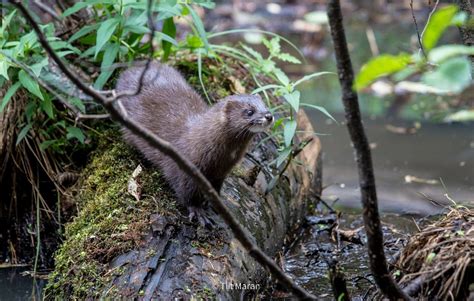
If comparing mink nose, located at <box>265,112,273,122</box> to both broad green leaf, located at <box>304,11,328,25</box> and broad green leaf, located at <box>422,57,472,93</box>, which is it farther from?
broad green leaf, located at <box>304,11,328,25</box>

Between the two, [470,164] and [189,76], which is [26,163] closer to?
[189,76]

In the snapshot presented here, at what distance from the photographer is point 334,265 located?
2881 millimetres

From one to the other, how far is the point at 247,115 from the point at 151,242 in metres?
0.84

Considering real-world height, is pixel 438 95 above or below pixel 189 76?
below

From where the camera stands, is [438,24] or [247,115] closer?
[438,24]

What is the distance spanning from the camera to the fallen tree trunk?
304 cm

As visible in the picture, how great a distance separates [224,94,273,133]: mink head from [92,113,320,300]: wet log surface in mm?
473

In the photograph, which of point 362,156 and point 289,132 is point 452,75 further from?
point 289,132

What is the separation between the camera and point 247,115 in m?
3.57

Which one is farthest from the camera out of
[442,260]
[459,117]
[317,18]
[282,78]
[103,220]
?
[317,18]

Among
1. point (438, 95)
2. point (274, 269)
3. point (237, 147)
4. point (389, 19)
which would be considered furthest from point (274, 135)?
point (389, 19)

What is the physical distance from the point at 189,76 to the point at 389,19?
7.52 m

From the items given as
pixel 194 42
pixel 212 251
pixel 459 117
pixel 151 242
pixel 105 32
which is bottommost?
pixel 459 117

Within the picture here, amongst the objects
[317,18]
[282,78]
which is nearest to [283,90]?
[282,78]
